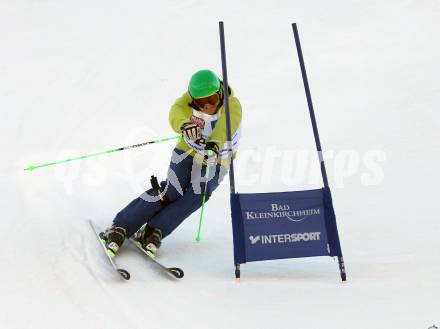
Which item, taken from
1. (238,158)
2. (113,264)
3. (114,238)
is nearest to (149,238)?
(114,238)

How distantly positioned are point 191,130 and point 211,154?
0.21 m

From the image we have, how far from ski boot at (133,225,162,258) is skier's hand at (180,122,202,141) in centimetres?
67

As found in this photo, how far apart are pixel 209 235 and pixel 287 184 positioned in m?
1.38

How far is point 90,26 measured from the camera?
33.7ft

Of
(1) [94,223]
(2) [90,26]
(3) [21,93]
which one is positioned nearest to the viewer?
(1) [94,223]

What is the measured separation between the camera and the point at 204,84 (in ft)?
13.4

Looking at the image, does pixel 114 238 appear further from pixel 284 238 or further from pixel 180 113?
pixel 284 238

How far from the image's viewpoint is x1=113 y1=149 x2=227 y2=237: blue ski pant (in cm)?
423

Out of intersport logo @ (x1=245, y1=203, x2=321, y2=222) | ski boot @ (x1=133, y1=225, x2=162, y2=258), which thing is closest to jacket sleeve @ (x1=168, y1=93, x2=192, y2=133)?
ski boot @ (x1=133, y1=225, x2=162, y2=258)

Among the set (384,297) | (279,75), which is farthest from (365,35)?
(384,297)

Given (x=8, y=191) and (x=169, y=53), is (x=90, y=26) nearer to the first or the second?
(x=169, y=53)

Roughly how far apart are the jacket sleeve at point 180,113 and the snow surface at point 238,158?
0.87m

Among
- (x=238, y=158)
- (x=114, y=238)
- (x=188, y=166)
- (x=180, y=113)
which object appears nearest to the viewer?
(x=114, y=238)

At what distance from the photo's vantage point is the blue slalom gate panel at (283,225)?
3695 millimetres
